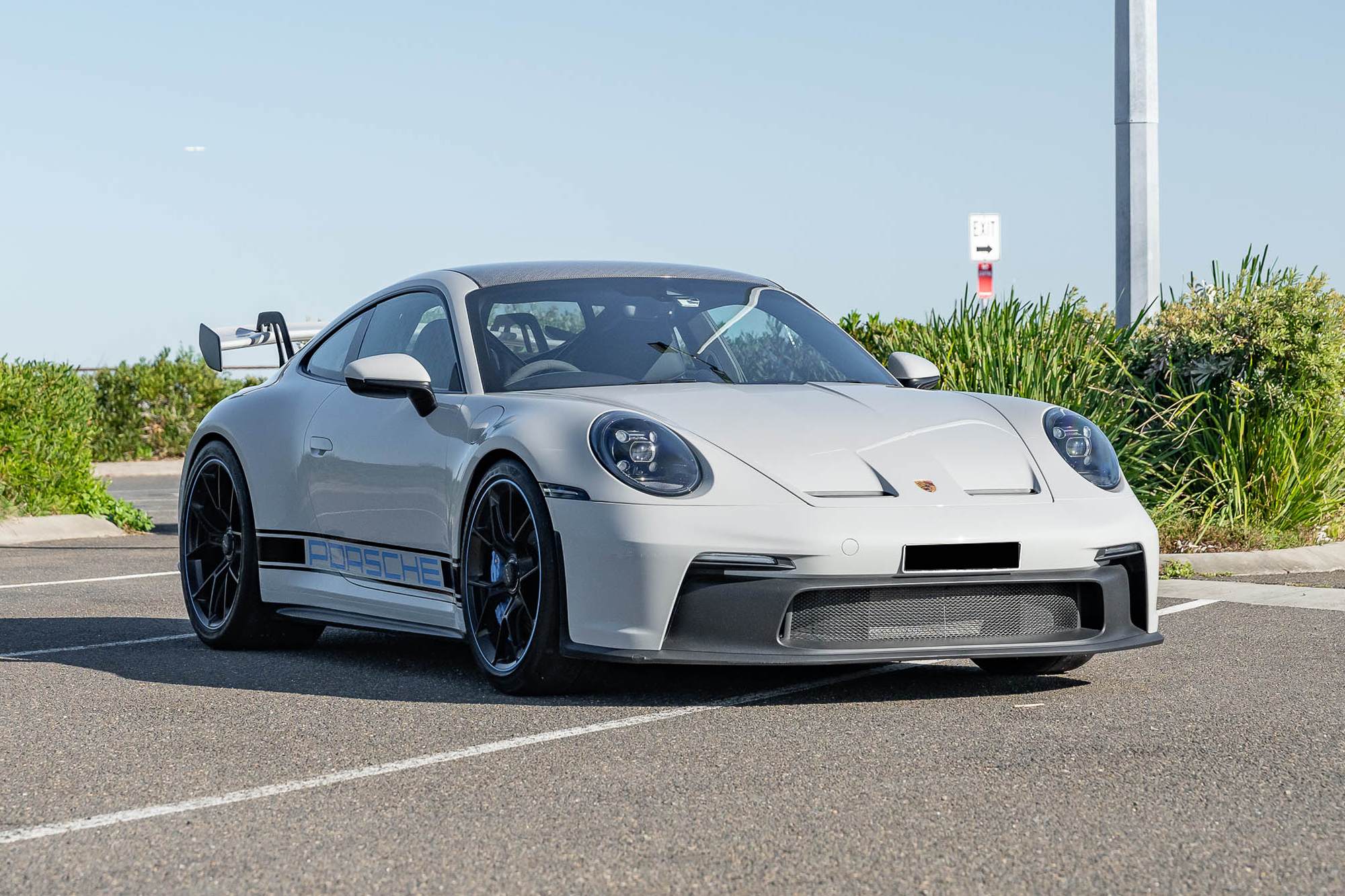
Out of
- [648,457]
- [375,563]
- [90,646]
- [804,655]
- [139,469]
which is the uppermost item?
[648,457]

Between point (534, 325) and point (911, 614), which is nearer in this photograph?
point (911, 614)

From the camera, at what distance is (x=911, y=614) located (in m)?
4.85

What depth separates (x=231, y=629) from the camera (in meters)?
6.62

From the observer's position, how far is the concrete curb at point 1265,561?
9406 millimetres

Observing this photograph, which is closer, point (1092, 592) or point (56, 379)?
point (1092, 592)

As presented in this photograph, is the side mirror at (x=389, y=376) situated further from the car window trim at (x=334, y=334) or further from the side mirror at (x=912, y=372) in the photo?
the side mirror at (x=912, y=372)

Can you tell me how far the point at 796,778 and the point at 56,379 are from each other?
37.7 feet

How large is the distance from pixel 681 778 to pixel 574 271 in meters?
2.69

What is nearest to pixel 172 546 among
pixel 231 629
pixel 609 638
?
pixel 231 629

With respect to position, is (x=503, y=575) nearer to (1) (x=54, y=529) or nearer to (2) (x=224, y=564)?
(2) (x=224, y=564)

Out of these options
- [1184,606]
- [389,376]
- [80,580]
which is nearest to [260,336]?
[80,580]

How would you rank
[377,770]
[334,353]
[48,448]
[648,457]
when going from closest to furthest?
[377,770]
[648,457]
[334,353]
[48,448]

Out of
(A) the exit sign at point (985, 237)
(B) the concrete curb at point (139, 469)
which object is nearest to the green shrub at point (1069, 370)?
(A) the exit sign at point (985, 237)

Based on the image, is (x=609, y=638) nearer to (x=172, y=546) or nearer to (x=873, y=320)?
(x=873, y=320)
